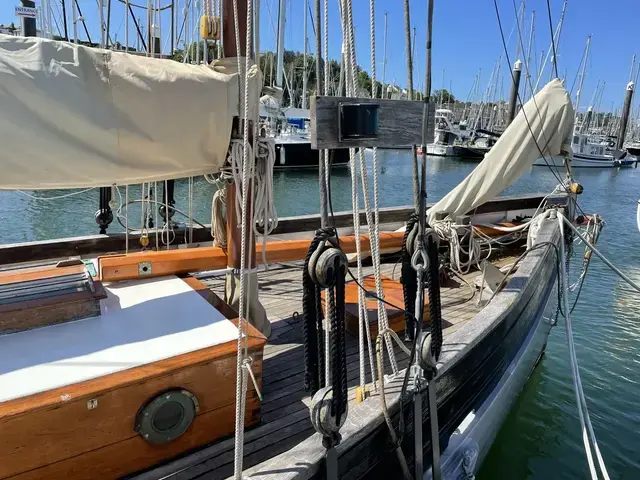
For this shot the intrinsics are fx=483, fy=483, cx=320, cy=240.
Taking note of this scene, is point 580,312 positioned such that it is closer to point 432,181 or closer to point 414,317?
point 414,317

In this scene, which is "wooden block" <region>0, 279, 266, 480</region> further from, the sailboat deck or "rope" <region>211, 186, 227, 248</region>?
"rope" <region>211, 186, 227, 248</region>

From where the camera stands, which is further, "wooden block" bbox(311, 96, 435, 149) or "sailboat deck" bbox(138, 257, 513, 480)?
"sailboat deck" bbox(138, 257, 513, 480)

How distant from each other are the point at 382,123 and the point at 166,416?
1498 millimetres

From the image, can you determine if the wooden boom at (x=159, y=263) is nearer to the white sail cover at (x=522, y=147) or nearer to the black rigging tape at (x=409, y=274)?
the black rigging tape at (x=409, y=274)

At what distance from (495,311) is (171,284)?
201 centimetres

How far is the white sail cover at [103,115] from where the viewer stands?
2.09m

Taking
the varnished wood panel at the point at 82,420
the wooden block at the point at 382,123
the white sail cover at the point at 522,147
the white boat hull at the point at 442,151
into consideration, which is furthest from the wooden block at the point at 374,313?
the white boat hull at the point at 442,151

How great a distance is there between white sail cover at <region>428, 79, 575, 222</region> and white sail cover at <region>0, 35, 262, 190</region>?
11.1 feet

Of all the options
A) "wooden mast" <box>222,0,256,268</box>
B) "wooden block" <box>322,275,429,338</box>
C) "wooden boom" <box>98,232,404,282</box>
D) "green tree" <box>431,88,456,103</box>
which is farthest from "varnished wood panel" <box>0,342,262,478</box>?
"green tree" <box>431,88,456,103</box>

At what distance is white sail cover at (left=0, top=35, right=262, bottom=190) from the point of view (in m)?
2.09

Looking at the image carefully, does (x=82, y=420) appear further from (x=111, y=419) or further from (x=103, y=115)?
(x=103, y=115)

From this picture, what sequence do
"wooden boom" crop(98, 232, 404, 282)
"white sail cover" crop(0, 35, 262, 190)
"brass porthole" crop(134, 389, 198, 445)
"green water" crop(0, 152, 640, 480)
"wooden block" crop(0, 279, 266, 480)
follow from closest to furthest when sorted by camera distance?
"wooden block" crop(0, 279, 266, 480) < "brass porthole" crop(134, 389, 198, 445) < "white sail cover" crop(0, 35, 262, 190) < "wooden boom" crop(98, 232, 404, 282) < "green water" crop(0, 152, 640, 480)

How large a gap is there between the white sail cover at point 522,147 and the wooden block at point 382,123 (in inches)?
137

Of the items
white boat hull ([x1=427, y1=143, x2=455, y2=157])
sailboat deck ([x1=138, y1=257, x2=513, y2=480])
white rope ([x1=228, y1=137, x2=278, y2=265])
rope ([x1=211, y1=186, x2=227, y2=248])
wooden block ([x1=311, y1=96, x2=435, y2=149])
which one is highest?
white boat hull ([x1=427, y1=143, x2=455, y2=157])
